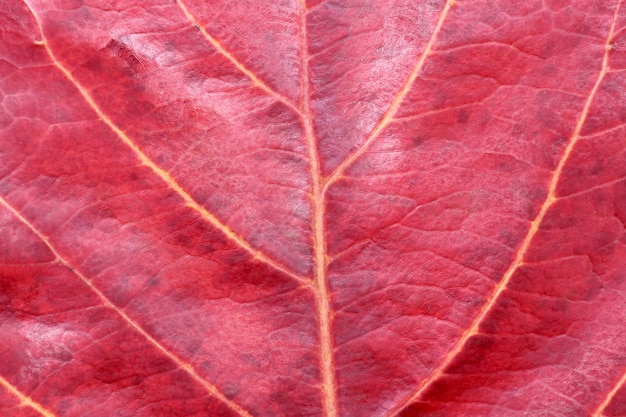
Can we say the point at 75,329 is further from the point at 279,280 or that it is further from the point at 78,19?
the point at 78,19

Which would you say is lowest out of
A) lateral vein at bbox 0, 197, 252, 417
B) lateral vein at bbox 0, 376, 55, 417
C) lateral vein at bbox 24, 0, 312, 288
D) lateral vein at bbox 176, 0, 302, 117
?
lateral vein at bbox 0, 376, 55, 417

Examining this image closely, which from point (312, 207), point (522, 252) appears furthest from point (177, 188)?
point (522, 252)

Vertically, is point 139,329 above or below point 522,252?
below

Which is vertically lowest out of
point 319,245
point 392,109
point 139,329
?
point 139,329

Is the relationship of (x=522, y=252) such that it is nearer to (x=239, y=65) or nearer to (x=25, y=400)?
(x=239, y=65)

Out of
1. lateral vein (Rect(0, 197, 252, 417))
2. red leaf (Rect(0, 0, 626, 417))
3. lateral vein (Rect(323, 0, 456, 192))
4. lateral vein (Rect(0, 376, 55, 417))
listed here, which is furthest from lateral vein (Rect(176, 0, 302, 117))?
lateral vein (Rect(0, 376, 55, 417))

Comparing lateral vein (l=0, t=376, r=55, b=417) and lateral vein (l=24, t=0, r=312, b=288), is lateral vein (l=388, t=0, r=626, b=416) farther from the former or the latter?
lateral vein (l=0, t=376, r=55, b=417)

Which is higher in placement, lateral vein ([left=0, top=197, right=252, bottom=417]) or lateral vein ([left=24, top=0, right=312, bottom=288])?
lateral vein ([left=24, top=0, right=312, bottom=288])

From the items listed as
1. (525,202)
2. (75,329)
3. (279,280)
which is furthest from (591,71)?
(75,329)
